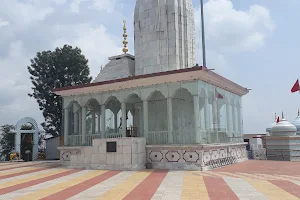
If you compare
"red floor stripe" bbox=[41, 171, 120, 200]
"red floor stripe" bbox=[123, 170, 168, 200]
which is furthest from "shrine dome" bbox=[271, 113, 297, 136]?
"red floor stripe" bbox=[41, 171, 120, 200]

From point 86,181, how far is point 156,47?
9.11 meters

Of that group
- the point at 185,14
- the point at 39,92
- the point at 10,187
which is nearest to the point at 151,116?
the point at 185,14

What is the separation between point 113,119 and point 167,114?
13.3 ft

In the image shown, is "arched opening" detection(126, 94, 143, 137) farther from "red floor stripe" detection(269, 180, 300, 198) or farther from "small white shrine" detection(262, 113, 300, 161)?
"small white shrine" detection(262, 113, 300, 161)

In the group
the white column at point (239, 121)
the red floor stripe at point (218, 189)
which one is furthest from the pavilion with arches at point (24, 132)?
the red floor stripe at point (218, 189)

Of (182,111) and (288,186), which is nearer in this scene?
(288,186)

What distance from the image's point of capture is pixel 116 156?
1250 cm

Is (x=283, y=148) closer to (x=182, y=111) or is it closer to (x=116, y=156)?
(x=182, y=111)

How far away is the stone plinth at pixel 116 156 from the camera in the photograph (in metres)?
12.2

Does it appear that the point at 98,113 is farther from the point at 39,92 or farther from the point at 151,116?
the point at 39,92

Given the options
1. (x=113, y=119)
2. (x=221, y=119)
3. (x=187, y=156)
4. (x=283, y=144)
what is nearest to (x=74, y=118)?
(x=113, y=119)

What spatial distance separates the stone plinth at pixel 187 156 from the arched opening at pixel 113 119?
9.51 feet

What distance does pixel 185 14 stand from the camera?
1673 centimetres

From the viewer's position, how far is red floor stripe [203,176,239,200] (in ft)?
21.3
